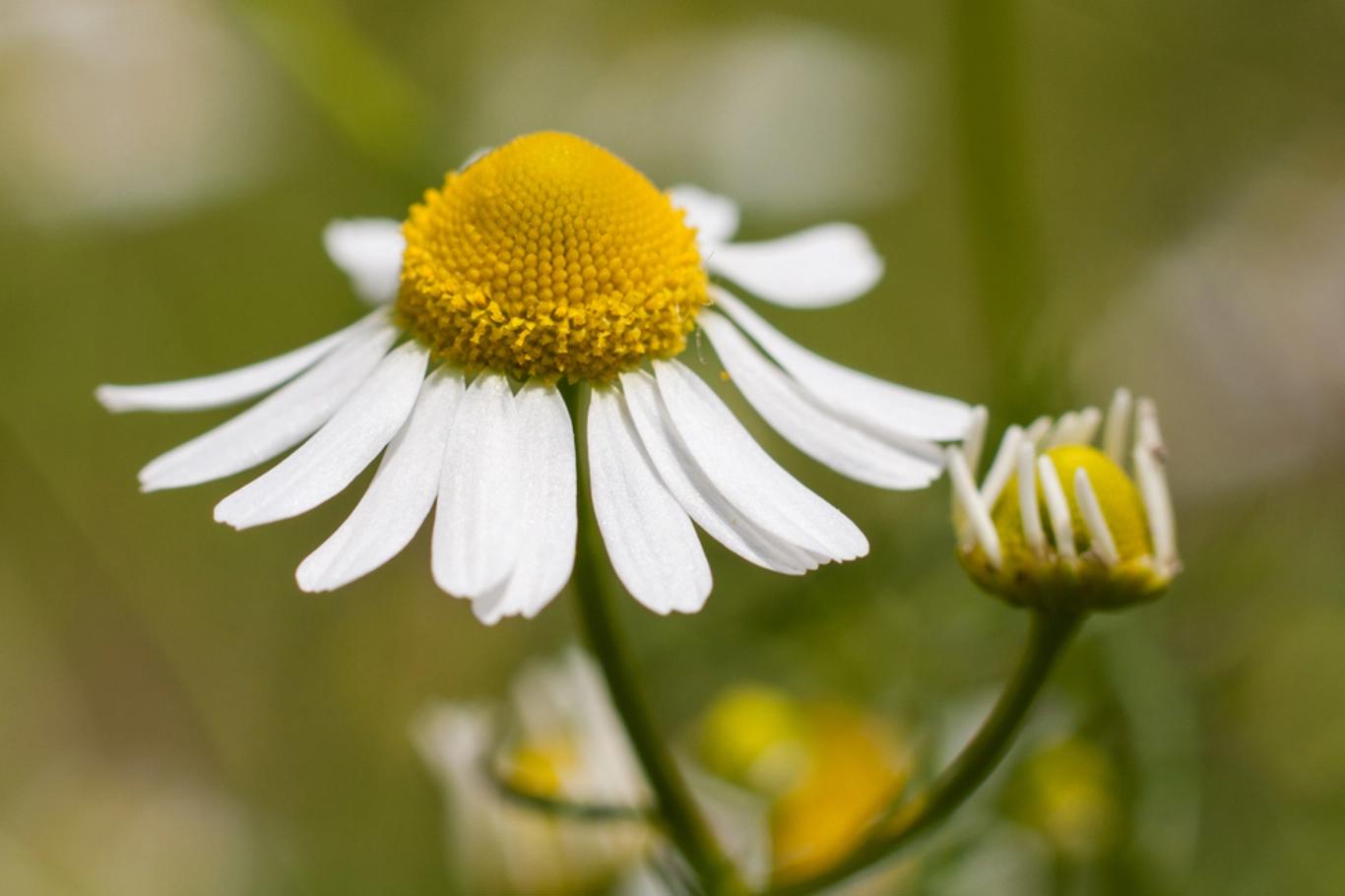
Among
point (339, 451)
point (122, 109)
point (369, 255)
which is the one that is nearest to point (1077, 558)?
point (339, 451)

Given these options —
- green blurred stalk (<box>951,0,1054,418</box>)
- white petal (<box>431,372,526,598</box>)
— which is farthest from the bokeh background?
white petal (<box>431,372,526,598</box>)

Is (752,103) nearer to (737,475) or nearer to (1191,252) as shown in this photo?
(1191,252)

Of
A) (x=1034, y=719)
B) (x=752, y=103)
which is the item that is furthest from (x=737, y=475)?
(x=752, y=103)

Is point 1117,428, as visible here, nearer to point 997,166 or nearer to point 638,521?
point 638,521

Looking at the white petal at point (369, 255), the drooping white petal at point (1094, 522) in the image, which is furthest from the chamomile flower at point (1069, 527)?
the white petal at point (369, 255)

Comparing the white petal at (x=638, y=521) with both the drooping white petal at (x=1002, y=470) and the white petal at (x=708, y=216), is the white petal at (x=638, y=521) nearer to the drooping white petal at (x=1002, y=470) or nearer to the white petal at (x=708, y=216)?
the drooping white petal at (x=1002, y=470)

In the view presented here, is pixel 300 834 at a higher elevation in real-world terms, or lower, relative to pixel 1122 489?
lower
